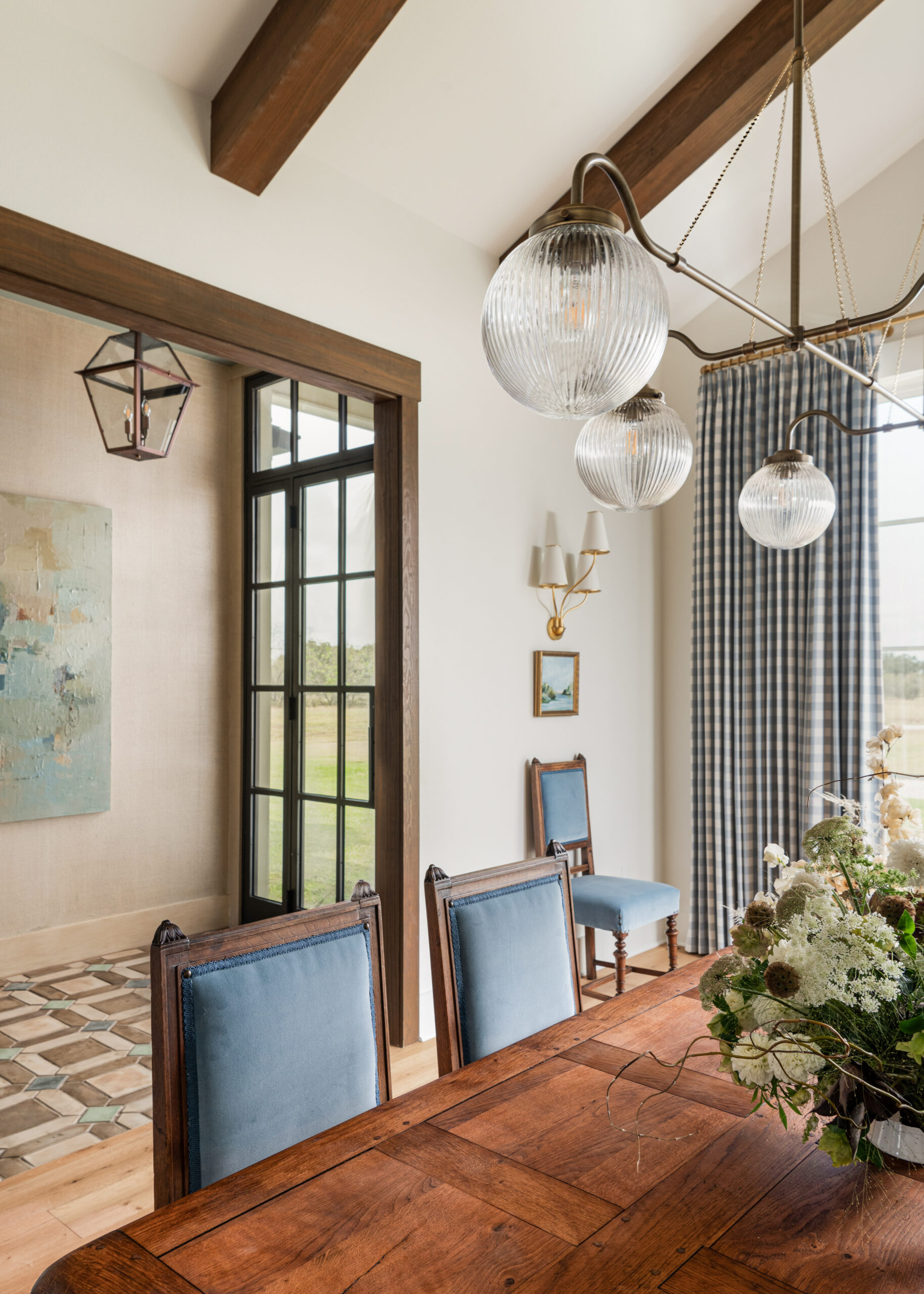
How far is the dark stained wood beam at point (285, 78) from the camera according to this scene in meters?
2.41

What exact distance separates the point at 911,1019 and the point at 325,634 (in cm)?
342

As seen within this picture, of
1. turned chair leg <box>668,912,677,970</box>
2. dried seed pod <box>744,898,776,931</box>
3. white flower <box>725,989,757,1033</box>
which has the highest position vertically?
dried seed pod <box>744,898,776,931</box>

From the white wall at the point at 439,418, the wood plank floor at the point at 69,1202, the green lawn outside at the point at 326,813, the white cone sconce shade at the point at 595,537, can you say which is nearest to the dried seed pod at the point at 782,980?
the wood plank floor at the point at 69,1202

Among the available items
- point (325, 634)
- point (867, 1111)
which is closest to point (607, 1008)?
point (867, 1111)

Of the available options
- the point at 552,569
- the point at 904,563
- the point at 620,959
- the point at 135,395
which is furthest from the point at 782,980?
the point at 904,563

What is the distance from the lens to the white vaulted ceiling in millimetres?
2561

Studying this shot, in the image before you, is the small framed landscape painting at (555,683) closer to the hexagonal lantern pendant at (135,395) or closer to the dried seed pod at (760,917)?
the hexagonal lantern pendant at (135,395)

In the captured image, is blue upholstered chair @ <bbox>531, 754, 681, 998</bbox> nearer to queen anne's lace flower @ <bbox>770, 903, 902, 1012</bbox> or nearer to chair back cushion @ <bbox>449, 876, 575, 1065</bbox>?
chair back cushion @ <bbox>449, 876, 575, 1065</bbox>

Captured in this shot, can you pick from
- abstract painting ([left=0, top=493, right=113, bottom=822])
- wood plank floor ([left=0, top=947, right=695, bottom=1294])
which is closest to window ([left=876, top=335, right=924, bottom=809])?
wood plank floor ([left=0, top=947, right=695, bottom=1294])

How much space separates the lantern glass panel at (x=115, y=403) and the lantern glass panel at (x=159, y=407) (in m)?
0.04

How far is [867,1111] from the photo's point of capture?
3.73 ft

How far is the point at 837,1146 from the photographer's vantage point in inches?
41.6

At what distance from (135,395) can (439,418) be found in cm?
115

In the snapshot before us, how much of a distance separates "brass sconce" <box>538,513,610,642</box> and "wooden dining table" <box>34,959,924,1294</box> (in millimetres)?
2637
